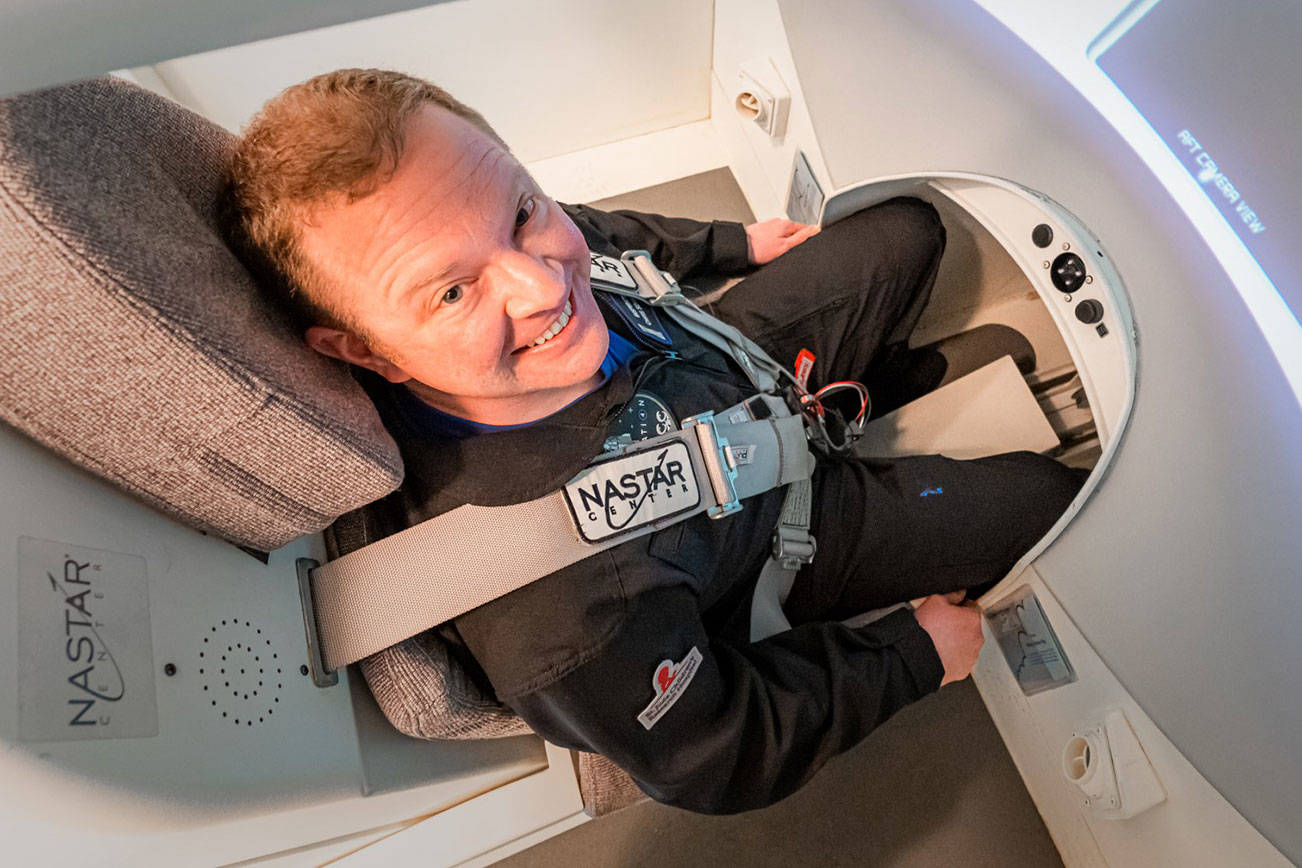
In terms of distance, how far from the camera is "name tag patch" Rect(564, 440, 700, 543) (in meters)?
0.70

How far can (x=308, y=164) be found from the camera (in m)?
Result: 0.56

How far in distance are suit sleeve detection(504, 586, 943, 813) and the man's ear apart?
32 cm

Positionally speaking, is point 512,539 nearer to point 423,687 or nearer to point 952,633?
point 423,687

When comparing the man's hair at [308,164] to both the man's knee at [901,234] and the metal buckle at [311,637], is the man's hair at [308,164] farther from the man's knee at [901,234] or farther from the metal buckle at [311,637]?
the man's knee at [901,234]

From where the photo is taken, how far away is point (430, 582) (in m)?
0.66

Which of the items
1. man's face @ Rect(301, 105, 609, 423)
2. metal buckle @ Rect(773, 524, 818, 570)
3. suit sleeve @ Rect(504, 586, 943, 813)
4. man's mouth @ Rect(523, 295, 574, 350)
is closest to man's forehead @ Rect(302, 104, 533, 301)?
man's face @ Rect(301, 105, 609, 423)

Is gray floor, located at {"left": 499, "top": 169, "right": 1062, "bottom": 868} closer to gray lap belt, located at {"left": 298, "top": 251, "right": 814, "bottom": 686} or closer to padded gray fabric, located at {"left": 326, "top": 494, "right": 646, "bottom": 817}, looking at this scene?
padded gray fabric, located at {"left": 326, "top": 494, "right": 646, "bottom": 817}

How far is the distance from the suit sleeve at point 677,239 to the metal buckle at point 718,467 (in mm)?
415

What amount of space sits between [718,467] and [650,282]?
0.30 metres

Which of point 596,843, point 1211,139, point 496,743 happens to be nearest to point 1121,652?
point 1211,139

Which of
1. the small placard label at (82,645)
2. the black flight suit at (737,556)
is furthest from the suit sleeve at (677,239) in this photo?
the small placard label at (82,645)

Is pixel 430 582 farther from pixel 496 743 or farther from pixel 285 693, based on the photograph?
pixel 496 743

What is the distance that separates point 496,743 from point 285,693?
291 mm

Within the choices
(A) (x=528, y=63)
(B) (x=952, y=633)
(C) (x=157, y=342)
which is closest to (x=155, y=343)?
(C) (x=157, y=342)
